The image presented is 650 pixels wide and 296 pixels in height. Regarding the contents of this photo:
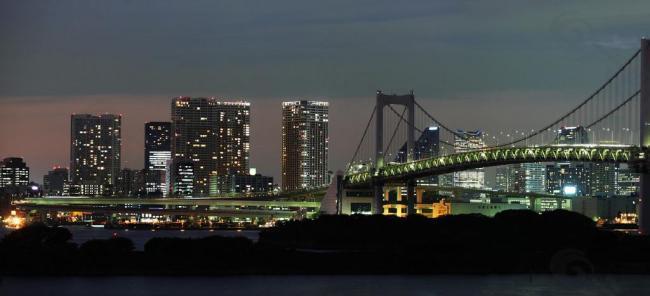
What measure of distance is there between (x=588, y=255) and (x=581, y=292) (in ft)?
42.0

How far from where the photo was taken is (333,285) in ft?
158

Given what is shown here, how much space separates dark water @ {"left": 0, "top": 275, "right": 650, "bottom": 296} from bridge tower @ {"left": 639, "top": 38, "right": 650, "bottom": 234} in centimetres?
1516

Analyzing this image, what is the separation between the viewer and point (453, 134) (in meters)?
90.4

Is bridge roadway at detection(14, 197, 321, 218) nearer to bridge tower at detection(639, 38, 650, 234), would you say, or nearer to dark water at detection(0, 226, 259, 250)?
dark water at detection(0, 226, 259, 250)

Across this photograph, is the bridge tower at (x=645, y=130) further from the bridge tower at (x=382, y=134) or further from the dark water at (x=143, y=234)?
the dark water at (x=143, y=234)

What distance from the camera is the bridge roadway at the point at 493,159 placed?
234ft

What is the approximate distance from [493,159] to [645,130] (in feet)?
47.0

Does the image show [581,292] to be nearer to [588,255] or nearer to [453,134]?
[588,255]

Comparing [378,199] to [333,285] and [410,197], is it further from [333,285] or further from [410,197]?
[333,285]

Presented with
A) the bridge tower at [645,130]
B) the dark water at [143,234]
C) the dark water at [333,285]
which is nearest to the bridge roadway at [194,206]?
the dark water at [143,234]

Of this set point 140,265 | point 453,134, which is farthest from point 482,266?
point 453,134

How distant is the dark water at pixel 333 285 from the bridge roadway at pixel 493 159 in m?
18.8

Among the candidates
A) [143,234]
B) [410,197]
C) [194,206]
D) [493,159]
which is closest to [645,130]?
[493,159]

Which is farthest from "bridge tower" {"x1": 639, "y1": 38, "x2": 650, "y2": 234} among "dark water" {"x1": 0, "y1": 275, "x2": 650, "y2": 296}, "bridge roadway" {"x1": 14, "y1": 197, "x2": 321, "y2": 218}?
"bridge roadway" {"x1": 14, "y1": 197, "x2": 321, "y2": 218}
